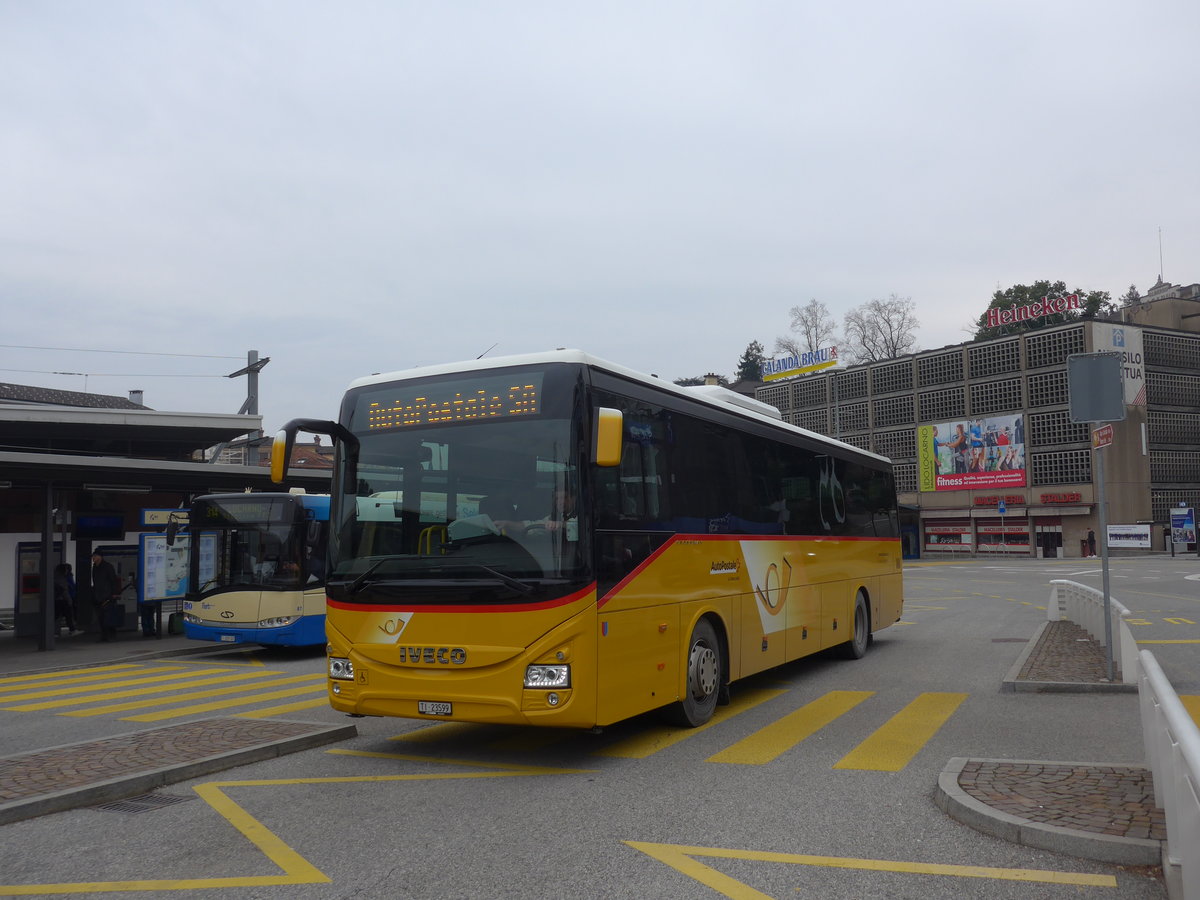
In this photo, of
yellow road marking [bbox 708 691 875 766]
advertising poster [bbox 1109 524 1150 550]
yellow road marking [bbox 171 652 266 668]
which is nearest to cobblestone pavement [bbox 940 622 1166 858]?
→ yellow road marking [bbox 708 691 875 766]

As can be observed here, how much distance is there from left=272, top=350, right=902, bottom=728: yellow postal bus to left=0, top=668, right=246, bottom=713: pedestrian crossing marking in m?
5.96

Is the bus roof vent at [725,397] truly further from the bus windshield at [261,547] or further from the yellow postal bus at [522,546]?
the bus windshield at [261,547]

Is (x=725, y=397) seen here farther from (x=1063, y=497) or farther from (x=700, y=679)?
(x=1063, y=497)

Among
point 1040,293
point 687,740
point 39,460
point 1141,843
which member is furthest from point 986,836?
point 1040,293

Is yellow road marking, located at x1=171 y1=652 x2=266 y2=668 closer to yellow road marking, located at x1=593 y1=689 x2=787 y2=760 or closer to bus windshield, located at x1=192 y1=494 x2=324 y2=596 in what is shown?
bus windshield, located at x1=192 y1=494 x2=324 y2=596

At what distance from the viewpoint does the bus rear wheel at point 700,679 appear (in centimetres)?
923

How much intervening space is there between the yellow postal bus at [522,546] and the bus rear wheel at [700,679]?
23 mm

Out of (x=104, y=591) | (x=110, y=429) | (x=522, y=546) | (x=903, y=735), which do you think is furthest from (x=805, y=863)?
(x=110, y=429)

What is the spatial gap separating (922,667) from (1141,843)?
8900 millimetres

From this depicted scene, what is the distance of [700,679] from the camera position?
31.0 feet

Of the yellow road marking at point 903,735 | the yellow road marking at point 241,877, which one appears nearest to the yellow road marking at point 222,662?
the yellow road marking at point 241,877

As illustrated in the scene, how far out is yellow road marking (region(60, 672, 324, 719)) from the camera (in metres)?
11.6

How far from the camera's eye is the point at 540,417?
26.1 ft

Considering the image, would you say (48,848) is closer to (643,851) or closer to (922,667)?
(643,851)
